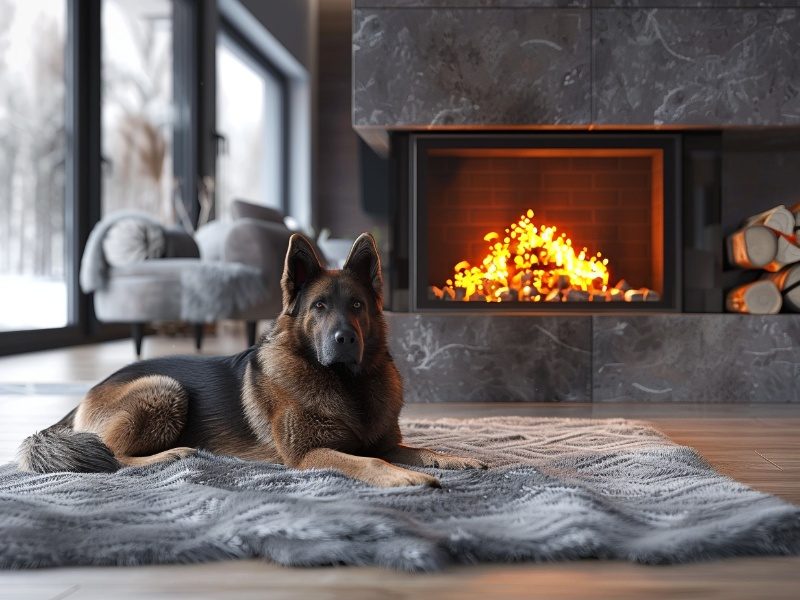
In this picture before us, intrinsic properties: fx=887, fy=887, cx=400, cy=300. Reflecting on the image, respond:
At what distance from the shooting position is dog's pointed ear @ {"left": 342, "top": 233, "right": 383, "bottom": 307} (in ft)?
7.04

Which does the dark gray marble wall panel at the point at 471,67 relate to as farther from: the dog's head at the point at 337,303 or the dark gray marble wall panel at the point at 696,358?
the dog's head at the point at 337,303

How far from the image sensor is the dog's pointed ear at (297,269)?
2.11m

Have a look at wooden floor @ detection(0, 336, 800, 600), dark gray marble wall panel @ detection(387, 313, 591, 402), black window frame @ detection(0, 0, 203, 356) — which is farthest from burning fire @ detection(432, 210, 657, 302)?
black window frame @ detection(0, 0, 203, 356)

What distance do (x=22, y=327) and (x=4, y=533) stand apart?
185 inches

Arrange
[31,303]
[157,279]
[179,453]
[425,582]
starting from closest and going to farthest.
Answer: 1. [425,582]
2. [179,453]
3. [157,279]
4. [31,303]

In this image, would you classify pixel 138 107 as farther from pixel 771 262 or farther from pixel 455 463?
pixel 455 463

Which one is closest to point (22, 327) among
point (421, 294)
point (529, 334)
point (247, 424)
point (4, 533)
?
point (421, 294)

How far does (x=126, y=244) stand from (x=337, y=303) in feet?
10.9

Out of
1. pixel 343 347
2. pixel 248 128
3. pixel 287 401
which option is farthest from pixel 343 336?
pixel 248 128

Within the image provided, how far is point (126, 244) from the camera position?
5.08 metres

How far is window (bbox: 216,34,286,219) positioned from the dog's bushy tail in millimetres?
6955

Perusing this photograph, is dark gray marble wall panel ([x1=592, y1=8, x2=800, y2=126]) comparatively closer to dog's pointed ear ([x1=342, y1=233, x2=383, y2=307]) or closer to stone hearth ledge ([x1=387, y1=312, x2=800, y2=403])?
stone hearth ledge ([x1=387, y1=312, x2=800, y2=403])

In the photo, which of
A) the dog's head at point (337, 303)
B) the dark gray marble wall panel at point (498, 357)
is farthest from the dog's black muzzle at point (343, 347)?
the dark gray marble wall panel at point (498, 357)

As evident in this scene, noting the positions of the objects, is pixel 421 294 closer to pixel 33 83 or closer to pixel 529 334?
pixel 529 334
